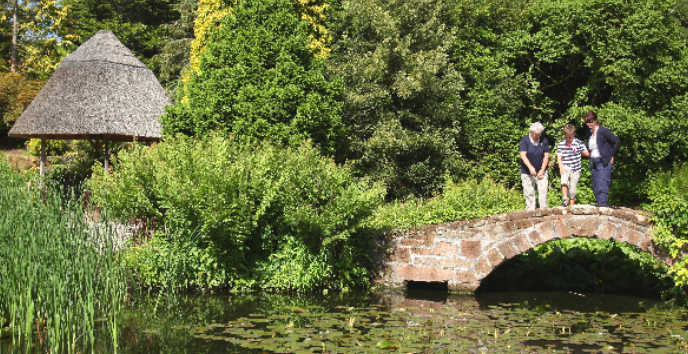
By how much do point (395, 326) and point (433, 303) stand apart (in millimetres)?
1986

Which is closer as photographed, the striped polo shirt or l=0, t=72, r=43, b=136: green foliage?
the striped polo shirt

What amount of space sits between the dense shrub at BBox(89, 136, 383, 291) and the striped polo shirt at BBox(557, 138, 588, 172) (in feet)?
9.87

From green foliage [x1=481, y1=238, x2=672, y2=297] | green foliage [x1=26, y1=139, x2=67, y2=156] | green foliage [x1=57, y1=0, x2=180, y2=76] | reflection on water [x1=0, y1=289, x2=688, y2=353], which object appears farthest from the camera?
green foliage [x1=57, y1=0, x2=180, y2=76]

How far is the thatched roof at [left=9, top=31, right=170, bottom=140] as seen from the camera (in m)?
15.8

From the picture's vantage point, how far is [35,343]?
6000 mm

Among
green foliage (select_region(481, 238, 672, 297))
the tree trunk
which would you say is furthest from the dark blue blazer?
the tree trunk

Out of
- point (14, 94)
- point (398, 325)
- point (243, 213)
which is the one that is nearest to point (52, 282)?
point (243, 213)

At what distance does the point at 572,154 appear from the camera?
9547mm

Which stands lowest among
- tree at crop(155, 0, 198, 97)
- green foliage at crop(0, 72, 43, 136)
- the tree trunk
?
green foliage at crop(0, 72, 43, 136)

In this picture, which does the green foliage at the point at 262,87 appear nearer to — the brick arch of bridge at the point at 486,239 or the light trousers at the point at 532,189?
the brick arch of bridge at the point at 486,239

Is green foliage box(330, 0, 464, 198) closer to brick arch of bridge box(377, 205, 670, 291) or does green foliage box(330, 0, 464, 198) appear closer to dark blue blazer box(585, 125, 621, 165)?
brick arch of bridge box(377, 205, 670, 291)

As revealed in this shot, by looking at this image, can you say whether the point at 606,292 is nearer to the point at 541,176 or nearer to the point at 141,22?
the point at 541,176

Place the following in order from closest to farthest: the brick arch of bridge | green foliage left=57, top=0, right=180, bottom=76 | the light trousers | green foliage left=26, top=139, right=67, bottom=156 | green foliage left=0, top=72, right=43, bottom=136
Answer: the brick arch of bridge < the light trousers < green foliage left=26, top=139, right=67, bottom=156 < green foliage left=0, top=72, right=43, bottom=136 < green foliage left=57, top=0, right=180, bottom=76

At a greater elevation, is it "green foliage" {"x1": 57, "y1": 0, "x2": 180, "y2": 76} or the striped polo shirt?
"green foliage" {"x1": 57, "y1": 0, "x2": 180, "y2": 76}
